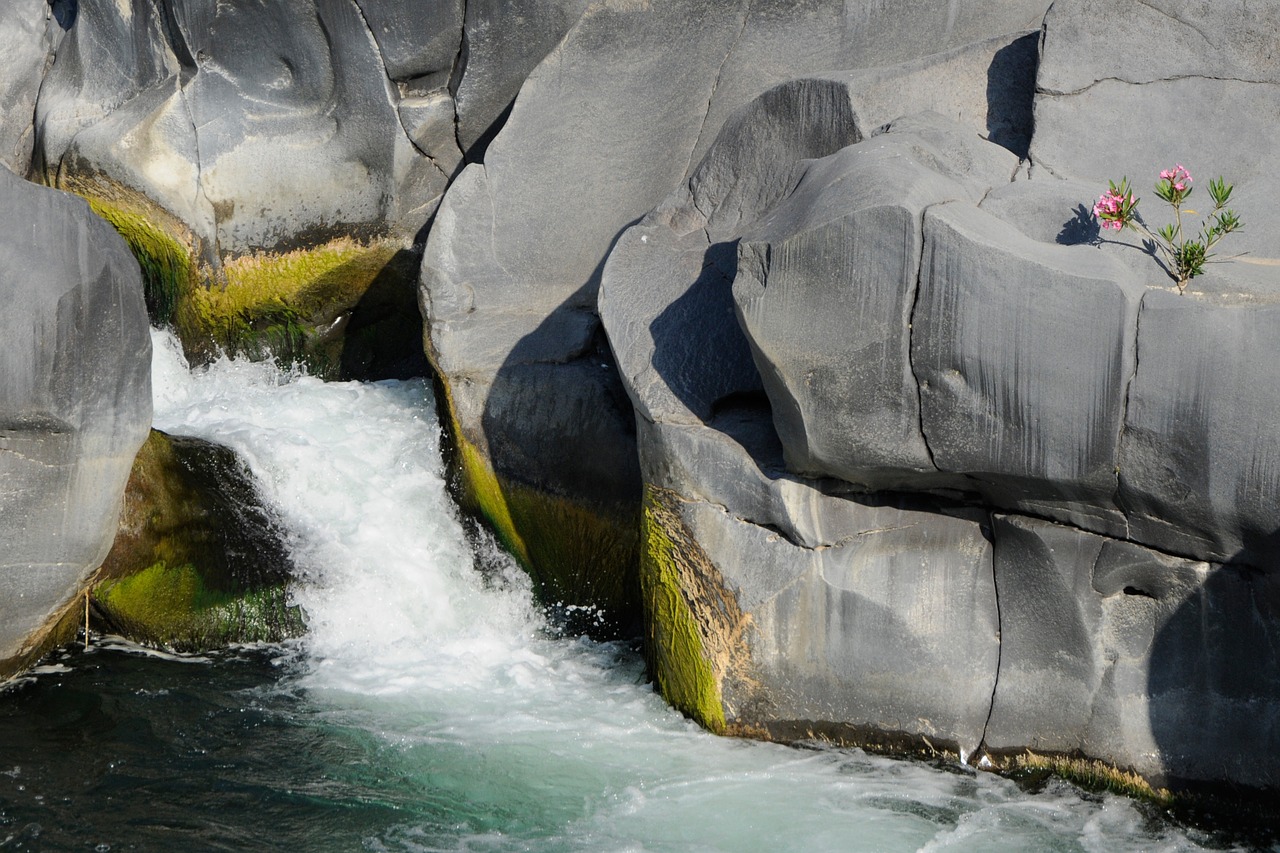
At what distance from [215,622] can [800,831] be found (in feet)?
8.36

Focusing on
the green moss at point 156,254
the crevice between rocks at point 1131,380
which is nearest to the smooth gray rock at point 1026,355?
the crevice between rocks at point 1131,380

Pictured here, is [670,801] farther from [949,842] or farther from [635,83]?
[635,83]

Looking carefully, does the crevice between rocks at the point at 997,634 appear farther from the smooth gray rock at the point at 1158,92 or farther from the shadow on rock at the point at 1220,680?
the smooth gray rock at the point at 1158,92

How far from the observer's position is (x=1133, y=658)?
4.11 metres

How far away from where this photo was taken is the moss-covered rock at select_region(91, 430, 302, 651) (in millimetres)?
5250

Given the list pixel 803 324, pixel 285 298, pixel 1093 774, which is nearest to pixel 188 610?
pixel 285 298

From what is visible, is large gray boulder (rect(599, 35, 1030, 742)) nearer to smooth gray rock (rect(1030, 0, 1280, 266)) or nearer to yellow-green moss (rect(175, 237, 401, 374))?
smooth gray rock (rect(1030, 0, 1280, 266))

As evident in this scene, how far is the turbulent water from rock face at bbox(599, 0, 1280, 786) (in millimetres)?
270

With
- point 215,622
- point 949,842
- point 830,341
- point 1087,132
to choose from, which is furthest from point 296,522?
point 1087,132

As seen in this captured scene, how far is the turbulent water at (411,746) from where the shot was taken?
403cm

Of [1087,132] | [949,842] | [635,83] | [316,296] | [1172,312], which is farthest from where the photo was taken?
[316,296]

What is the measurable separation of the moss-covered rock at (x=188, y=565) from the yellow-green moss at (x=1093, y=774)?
2.84 m

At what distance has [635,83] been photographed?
21.5 ft

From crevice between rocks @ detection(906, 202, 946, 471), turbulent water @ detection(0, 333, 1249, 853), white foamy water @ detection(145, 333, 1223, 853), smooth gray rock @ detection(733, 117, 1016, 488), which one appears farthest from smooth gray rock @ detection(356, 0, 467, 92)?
crevice between rocks @ detection(906, 202, 946, 471)
